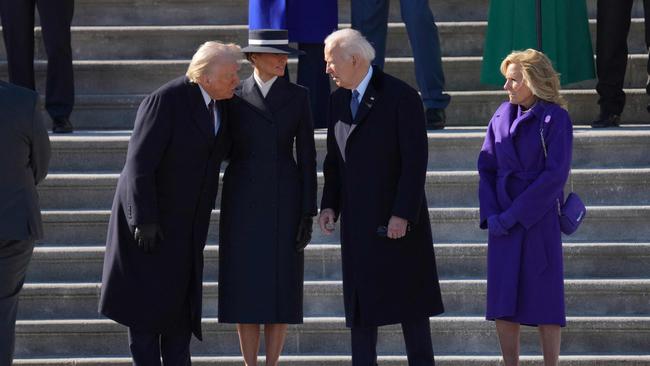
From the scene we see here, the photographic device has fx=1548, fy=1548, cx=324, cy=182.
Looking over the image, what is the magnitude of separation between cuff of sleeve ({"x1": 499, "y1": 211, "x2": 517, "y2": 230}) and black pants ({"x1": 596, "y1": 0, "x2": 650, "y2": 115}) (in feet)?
7.78

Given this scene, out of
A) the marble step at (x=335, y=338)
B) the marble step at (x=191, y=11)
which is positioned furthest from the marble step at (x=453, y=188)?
the marble step at (x=191, y=11)

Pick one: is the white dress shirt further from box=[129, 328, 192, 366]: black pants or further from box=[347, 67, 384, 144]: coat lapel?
box=[129, 328, 192, 366]: black pants

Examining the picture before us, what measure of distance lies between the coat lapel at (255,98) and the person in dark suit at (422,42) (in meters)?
2.06

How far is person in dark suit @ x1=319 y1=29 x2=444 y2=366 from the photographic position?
23.4 feet

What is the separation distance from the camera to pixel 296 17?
30.2 ft

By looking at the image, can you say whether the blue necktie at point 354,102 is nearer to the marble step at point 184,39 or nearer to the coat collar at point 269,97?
the coat collar at point 269,97

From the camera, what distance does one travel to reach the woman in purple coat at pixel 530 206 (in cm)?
719

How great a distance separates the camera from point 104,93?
1016cm

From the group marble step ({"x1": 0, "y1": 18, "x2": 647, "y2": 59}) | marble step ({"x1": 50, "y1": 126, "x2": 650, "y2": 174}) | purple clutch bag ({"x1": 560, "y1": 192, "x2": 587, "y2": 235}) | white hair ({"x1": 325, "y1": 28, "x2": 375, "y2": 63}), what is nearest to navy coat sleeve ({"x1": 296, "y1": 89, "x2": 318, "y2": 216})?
white hair ({"x1": 325, "y1": 28, "x2": 375, "y2": 63})

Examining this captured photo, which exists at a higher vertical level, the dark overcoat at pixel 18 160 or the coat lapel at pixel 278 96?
the coat lapel at pixel 278 96

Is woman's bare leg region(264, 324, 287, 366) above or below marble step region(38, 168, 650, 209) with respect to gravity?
below

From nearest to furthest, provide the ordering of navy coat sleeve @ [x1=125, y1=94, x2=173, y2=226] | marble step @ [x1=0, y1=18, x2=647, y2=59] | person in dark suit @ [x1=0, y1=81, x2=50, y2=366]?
person in dark suit @ [x1=0, y1=81, x2=50, y2=366], navy coat sleeve @ [x1=125, y1=94, x2=173, y2=226], marble step @ [x1=0, y1=18, x2=647, y2=59]

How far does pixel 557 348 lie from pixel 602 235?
1422mm

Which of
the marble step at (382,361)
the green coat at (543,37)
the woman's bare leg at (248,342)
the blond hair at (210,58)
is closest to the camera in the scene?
the blond hair at (210,58)
